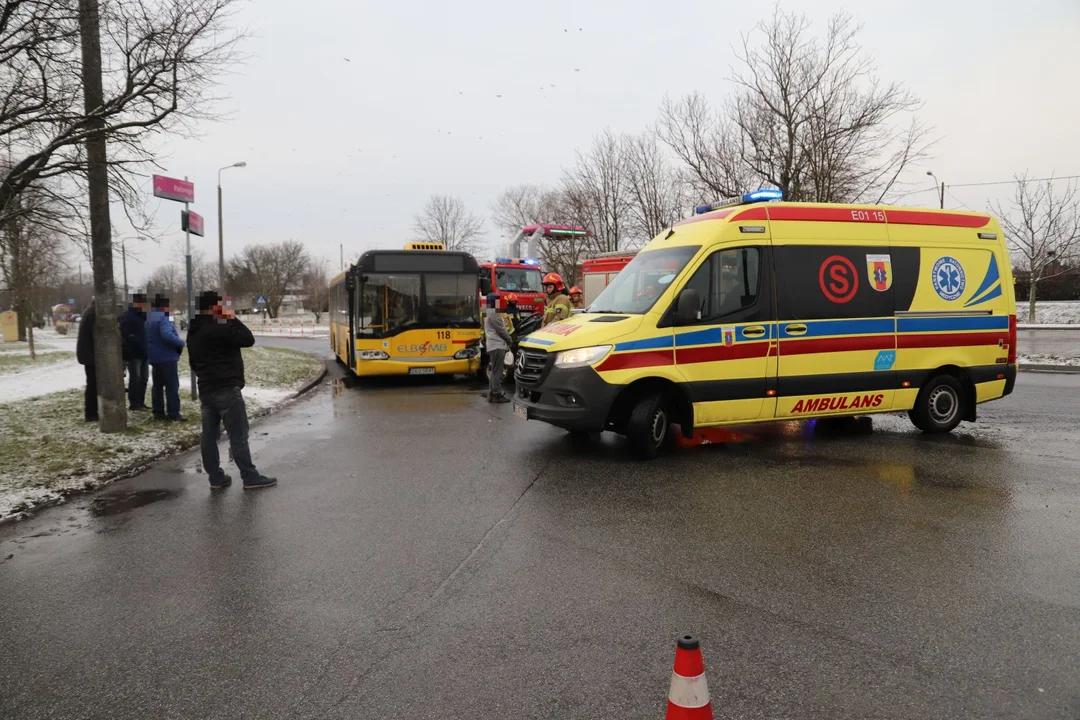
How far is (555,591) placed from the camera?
408 cm

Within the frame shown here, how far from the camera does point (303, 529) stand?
17.5 feet

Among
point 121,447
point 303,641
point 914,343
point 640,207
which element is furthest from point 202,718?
point 640,207

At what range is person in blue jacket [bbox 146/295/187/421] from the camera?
971 centimetres

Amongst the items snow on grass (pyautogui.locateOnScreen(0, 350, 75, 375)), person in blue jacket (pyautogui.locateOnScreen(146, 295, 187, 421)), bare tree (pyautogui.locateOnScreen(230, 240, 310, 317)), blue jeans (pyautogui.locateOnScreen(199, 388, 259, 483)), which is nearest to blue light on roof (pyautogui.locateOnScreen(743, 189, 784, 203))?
blue jeans (pyautogui.locateOnScreen(199, 388, 259, 483))

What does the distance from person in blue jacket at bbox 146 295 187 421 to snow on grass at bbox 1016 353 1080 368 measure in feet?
60.8

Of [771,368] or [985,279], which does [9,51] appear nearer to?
[771,368]

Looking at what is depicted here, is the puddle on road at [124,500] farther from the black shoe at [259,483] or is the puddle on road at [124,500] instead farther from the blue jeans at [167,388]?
the blue jeans at [167,388]

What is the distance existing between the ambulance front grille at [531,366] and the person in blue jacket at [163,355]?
201 inches

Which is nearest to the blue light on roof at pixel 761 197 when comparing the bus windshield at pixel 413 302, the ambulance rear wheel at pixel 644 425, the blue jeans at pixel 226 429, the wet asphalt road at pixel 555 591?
the ambulance rear wheel at pixel 644 425

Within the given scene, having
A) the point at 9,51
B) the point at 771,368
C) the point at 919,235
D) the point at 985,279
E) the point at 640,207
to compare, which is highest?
the point at 640,207

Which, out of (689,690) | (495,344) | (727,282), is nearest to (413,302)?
(495,344)

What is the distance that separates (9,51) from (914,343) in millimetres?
10252

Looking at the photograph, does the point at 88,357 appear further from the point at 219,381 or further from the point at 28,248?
the point at 28,248

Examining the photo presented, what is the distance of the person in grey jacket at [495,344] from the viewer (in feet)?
39.4
